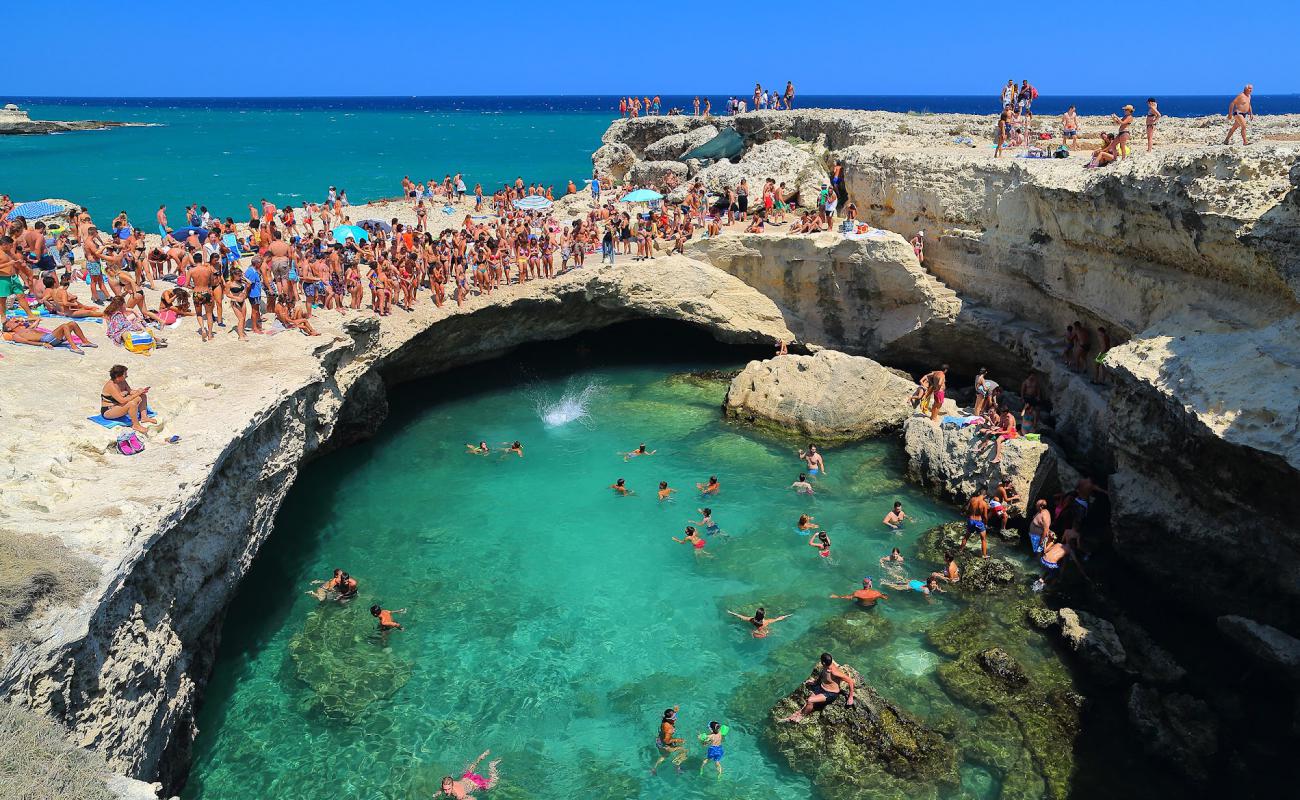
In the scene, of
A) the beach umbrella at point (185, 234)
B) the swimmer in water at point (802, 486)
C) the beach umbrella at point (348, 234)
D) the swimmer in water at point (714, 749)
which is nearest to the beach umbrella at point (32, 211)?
the beach umbrella at point (185, 234)

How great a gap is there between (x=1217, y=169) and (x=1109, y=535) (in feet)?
21.9

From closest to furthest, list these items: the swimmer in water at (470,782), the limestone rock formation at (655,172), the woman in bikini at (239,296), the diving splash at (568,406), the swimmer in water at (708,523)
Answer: the swimmer in water at (470,782), the woman in bikini at (239,296), the swimmer in water at (708,523), the diving splash at (568,406), the limestone rock formation at (655,172)

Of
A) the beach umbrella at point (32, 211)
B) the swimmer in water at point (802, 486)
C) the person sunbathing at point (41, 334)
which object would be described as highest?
the beach umbrella at point (32, 211)

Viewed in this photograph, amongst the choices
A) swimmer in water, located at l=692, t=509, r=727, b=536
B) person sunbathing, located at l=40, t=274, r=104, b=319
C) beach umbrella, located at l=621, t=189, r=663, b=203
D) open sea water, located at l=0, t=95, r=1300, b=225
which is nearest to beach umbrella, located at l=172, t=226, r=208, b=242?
person sunbathing, located at l=40, t=274, r=104, b=319

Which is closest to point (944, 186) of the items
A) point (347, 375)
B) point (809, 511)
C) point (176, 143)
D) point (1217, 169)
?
point (1217, 169)

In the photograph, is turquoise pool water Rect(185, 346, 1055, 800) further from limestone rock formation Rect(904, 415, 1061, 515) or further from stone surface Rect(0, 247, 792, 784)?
stone surface Rect(0, 247, 792, 784)

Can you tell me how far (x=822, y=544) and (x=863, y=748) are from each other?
4672 mm

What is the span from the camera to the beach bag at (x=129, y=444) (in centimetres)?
1059

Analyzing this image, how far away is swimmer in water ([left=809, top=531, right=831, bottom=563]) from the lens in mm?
15355

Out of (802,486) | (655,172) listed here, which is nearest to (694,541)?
(802,486)

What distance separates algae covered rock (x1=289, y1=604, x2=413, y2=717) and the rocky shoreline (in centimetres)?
147

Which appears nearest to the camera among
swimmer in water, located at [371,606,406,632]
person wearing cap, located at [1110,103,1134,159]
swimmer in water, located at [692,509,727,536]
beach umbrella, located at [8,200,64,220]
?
swimmer in water, located at [371,606,406,632]

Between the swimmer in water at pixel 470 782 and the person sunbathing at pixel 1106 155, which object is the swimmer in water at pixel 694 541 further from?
the person sunbathing at pixel 1106 155

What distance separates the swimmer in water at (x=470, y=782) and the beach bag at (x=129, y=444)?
5.65 metres
